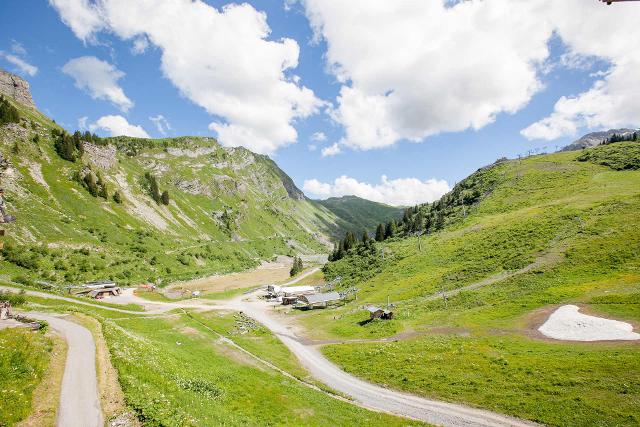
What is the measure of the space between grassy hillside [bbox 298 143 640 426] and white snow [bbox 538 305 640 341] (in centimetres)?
170

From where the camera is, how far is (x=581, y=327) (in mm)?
43844

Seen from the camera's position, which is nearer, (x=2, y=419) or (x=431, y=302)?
(x=2, y=419)

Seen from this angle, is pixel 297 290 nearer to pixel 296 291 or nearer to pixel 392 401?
pixel 296 291

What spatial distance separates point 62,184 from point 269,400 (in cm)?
12648

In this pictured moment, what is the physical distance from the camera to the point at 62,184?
117125 mm

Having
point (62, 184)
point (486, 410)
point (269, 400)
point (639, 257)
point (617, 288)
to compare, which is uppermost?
point (62, 184)

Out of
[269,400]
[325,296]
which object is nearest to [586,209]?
[325,296]

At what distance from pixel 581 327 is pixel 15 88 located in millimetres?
251644

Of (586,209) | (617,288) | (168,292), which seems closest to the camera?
(617,288)

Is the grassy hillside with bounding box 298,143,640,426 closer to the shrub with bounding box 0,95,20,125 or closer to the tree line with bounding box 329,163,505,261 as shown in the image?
the tree line with bounding box 329,163,505,261

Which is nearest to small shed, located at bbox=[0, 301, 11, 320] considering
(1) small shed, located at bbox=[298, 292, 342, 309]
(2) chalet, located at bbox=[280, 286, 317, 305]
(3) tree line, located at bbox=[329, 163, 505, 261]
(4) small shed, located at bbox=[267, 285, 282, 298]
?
(1) small shed, located at bbox=[298, 292, 342, 309]

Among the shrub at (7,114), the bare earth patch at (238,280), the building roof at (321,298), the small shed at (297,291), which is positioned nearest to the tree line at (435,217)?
the bare earth patch at (238,280)

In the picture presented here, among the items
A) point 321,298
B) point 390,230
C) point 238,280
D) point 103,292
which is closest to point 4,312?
point 103,292

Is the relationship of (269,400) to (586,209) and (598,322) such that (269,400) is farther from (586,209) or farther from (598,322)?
(586,209)
